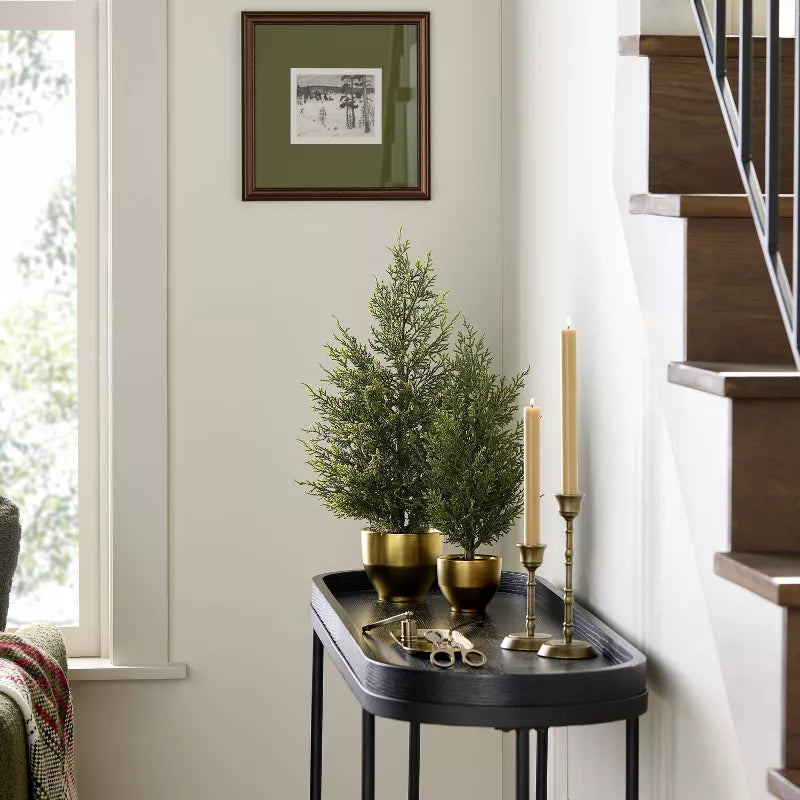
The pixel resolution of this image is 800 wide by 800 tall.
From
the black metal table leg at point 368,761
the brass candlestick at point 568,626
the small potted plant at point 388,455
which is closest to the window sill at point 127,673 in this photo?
the small potted plant at point 388,455

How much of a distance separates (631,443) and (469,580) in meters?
0.37

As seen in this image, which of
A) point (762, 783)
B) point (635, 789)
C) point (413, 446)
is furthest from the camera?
point (413, 446)

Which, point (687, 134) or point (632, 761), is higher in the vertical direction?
point (687, 134)

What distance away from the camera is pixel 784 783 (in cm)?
100

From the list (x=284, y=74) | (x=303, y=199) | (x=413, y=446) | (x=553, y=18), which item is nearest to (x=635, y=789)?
(x=413, y=446)

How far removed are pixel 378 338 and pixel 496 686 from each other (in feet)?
3.12

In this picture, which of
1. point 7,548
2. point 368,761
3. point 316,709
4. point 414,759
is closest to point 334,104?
point 7,548

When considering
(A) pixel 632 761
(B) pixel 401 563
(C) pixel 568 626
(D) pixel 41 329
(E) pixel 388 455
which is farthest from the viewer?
(D) pixel 41 329

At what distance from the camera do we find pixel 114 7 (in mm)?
2475

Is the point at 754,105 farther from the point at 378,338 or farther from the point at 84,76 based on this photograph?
the point at 84,76

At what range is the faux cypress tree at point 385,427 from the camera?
79.5 inches

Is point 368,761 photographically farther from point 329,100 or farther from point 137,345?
point 329,100

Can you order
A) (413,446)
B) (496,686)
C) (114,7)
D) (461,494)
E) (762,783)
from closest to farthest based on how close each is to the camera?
(762,783) < (496,686) < (461,494) < (413,446) < (114,7)

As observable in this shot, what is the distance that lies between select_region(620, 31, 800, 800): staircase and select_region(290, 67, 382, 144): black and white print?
3.22ft
